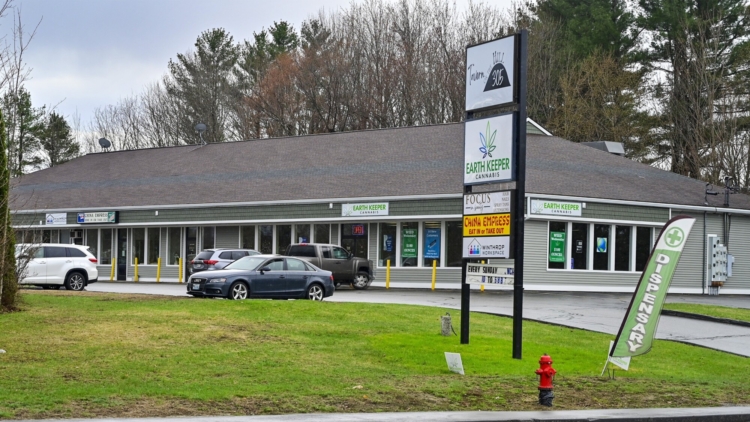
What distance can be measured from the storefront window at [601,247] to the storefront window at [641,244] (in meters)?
1.39

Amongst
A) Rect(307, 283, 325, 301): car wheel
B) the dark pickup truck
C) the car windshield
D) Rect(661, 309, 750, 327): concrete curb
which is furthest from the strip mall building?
Rect(307, 283, 325, 301): car wheel

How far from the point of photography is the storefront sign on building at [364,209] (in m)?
36.9

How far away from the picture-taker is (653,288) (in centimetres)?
1408

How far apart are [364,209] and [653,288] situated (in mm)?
23785

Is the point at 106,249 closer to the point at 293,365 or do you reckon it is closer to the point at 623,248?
the point at 623,248

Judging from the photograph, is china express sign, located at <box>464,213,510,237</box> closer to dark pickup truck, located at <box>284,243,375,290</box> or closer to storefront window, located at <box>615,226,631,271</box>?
dark pickup truck, located at <box>284,243,375,290</box>

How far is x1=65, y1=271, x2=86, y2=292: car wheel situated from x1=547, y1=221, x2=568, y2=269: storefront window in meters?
16.6

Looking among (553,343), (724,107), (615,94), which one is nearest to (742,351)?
(553,343)

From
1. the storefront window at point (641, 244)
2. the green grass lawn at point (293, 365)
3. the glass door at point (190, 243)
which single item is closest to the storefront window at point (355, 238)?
the glass door at point (190, 243)

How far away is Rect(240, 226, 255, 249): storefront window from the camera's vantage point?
1620 inches

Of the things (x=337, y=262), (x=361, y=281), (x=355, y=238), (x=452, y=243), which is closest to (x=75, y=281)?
(x=337, y=262)

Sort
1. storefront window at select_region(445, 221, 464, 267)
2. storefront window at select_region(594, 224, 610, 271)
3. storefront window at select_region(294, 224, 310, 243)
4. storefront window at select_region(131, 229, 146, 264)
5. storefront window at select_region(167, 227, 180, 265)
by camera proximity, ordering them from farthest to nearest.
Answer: storefront window at select_region(131, 229, 146, 264) → storefront window at select_region(167, 227, 180, 265) → storefront window at select_region(294, 224, 310, 243) → storefront window at select_region(445, 221, 464, 267) → storefront window at select_region(594, 224, 610, 271)

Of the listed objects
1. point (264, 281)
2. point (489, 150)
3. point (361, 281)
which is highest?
point (489, 150)

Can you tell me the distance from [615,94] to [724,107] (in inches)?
271
